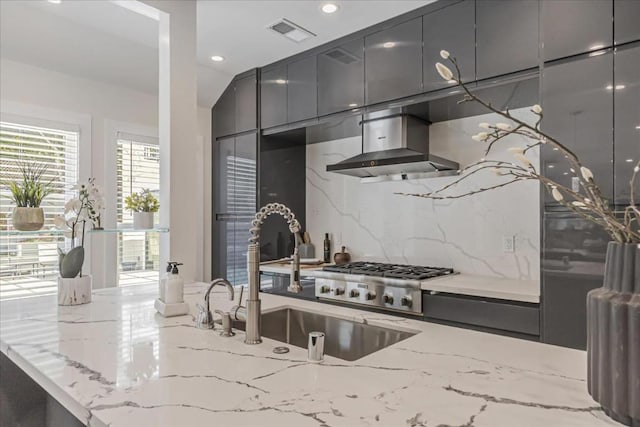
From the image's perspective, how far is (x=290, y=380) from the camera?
95cm

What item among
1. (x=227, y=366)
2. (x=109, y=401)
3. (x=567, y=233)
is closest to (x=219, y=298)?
(x=227, y=366)

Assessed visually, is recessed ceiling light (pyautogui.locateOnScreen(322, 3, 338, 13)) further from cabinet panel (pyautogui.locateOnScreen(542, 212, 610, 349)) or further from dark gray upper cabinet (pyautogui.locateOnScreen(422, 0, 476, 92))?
cabinet panel (pyautogui.locateOnScreen(542, 212, 610, 349))

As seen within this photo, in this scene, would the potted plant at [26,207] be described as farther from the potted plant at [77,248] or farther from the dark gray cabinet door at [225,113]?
the dark gray cabinet door at [225,113]

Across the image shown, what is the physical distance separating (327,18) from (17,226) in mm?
2236

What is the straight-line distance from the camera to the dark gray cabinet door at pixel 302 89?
3377mm

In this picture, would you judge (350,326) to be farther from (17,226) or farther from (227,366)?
(17,226)

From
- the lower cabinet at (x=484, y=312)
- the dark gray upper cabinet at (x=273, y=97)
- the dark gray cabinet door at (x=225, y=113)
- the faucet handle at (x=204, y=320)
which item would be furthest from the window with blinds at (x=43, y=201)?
the lower cabinet at (x=484, y=312)

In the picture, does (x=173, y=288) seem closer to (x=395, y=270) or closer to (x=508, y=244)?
(x=395, y=270)

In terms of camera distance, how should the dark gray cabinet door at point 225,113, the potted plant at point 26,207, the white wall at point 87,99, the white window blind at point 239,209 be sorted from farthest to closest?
1. the dark gray cabinet door at point 225,113
2. the white window blind at point 239,209
3. the white wall at point 87,99
4. the potted plant at point 26,207

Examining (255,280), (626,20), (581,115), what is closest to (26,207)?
(255,280)

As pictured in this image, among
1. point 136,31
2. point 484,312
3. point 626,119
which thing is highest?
point 136,31

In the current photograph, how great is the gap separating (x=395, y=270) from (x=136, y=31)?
2.55 metres

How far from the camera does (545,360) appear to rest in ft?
3.53

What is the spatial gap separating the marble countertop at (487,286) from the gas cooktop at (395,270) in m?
0.06
